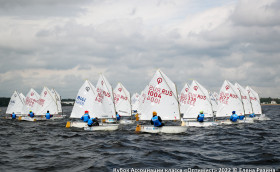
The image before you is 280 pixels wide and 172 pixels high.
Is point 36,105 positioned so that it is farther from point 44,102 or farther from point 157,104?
point 157,104

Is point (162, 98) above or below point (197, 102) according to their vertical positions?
below

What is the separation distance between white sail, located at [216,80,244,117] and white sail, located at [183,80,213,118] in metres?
3.45

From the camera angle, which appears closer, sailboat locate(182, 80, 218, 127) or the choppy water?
the choppy water

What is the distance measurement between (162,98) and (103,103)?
33.0 ft

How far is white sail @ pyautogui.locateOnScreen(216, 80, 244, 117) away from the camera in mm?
45062

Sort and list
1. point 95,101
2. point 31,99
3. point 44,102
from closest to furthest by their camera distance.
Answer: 1. point 95,101
2. point 44,102
3. point 31,99

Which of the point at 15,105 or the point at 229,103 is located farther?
the point at 15,105

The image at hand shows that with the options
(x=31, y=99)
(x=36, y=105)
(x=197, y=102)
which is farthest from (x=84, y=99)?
(x=31, y=99)

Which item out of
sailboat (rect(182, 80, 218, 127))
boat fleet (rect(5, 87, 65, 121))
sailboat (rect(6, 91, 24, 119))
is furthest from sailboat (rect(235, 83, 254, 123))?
sailboat (rect(6, 91, 24, 119))

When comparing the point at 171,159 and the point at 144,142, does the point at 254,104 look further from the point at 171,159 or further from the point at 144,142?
the point at 171,159

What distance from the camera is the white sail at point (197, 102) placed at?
42750mm

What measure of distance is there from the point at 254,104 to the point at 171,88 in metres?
33.3

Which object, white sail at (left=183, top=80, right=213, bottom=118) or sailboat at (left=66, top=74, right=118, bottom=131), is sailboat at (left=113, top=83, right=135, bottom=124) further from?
sailboat at (left=66, top=74, right=118, bottom=131)

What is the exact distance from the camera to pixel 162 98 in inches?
1206
